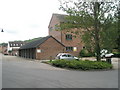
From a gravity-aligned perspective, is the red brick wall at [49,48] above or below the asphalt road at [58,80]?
above

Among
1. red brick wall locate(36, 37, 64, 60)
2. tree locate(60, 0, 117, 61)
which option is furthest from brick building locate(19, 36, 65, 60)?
tree locate(60, 0, 117, 61)

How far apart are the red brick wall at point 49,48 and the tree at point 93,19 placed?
1668 cm

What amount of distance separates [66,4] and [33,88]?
48.9 ft

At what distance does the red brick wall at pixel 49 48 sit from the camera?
3618 centimetres

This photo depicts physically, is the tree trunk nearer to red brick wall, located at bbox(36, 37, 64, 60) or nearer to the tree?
the tree

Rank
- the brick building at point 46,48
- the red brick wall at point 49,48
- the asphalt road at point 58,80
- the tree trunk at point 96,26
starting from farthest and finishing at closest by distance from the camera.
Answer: the red brick wall at point 49,48 → the brick building at point 46,48 → the tree trunk at point 96,26 → the asphalt road at point 58,80

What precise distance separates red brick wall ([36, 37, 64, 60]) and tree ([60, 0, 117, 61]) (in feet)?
54.7

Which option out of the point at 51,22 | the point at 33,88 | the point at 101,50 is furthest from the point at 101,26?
the point at 51,22

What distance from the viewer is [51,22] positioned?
157 feet

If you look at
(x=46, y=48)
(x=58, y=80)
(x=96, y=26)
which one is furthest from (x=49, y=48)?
(x=58, y=80)

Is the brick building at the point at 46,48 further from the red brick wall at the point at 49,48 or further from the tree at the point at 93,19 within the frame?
the tree at the point at 93,19

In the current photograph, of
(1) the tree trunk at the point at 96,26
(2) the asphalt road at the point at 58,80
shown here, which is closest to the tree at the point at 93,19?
(1) the tree trunk at the point at 96,26

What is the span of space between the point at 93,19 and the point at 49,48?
1866cm

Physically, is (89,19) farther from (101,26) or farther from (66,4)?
(66,4)
